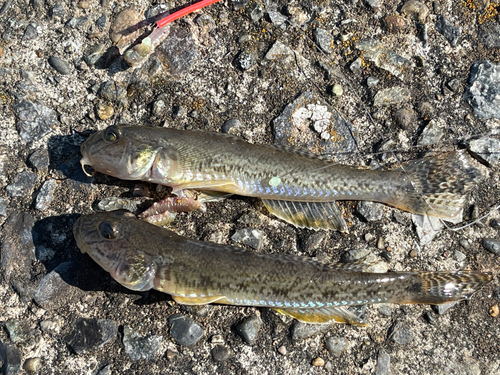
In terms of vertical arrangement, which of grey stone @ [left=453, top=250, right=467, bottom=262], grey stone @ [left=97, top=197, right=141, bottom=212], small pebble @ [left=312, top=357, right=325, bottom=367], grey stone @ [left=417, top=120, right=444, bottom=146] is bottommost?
small pebble @ [left=312, top=357, right=325, bottom=367]

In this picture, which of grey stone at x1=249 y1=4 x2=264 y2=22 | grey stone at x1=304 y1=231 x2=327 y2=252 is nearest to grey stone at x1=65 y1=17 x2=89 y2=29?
grey stone at x1=249 y1=4 x2=264 y2=22

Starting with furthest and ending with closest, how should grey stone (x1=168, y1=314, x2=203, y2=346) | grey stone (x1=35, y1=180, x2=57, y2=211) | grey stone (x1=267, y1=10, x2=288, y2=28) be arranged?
grey stone (x1=267, y1=10, x2=288, y2=28)
grey stone (x1=35, y1=180, x2=57, y2=211)
grey stone (x1=168, y1=314, x2=203, y2=346)

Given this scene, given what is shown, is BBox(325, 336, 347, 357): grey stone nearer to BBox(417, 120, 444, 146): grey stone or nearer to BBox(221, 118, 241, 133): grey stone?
BBox(417, 120, 444, 146): grey stone

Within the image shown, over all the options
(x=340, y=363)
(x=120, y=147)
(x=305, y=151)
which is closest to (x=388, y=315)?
(x=340, y=363)

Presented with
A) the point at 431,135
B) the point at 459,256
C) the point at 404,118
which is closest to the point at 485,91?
the point at 431,135

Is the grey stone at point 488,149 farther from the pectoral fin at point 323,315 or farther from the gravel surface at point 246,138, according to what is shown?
the pectoral fin at point 323,315

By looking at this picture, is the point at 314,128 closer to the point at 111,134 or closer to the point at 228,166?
the point at 228,166
